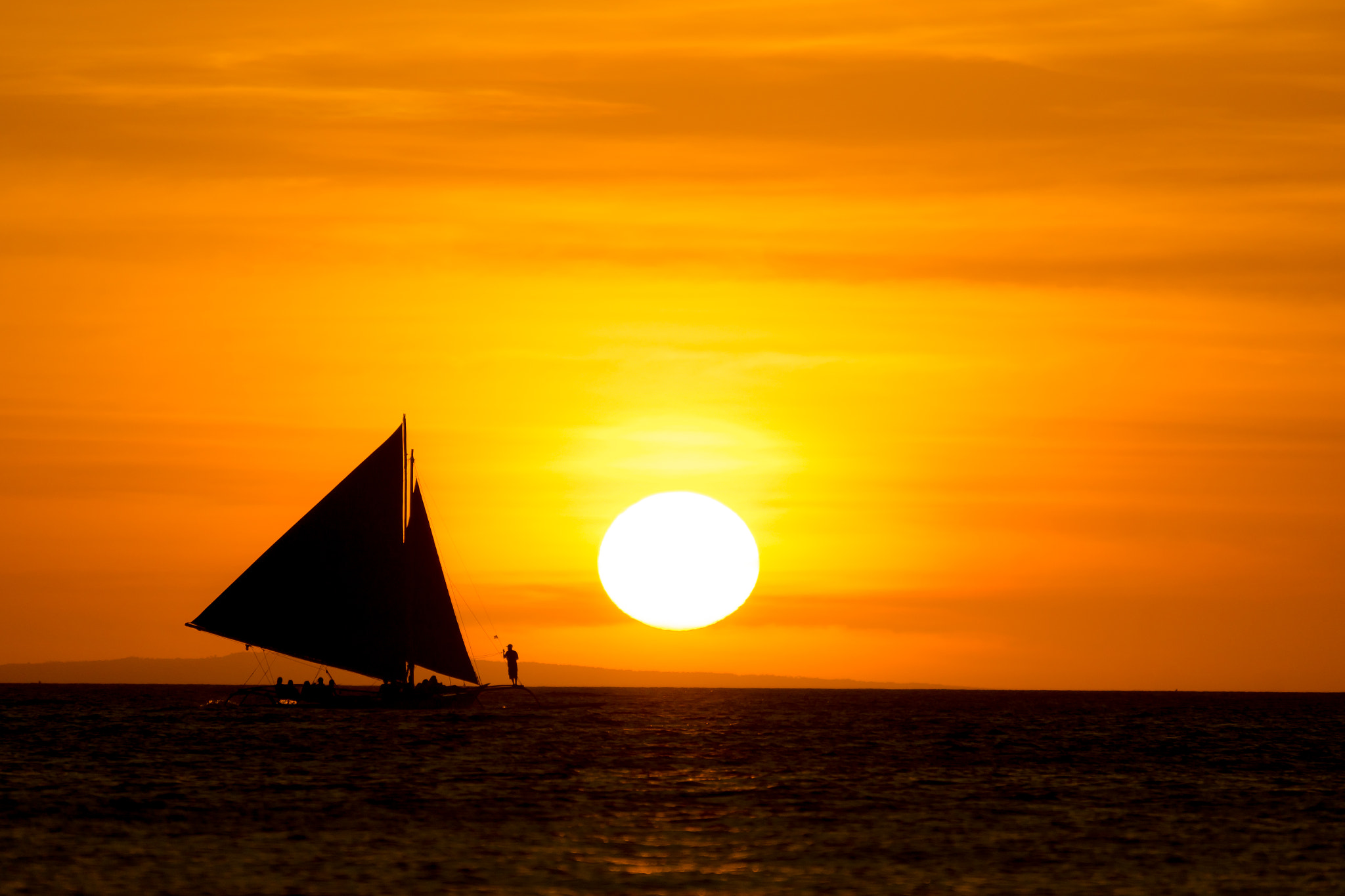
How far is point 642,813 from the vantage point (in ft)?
158

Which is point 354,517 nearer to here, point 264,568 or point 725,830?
point 264,568

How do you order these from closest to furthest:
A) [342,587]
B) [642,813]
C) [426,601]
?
1. [642,813]
2. [342,587]
3. [426,601]

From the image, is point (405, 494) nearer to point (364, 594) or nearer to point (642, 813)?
point (364, 594)

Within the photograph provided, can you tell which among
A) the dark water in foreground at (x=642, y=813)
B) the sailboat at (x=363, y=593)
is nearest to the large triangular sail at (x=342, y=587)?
the sailboat at (x=363, y=593)

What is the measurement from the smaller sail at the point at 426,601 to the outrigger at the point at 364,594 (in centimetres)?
5

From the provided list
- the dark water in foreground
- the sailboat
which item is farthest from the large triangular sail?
the dark water in foreground

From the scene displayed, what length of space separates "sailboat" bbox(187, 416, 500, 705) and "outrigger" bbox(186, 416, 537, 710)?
0.14 ft

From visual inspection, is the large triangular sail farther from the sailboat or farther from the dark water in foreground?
the dark water in foreground

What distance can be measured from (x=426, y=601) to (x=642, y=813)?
1540 inches

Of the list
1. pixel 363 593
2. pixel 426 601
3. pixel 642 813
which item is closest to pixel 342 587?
pixel 363 593

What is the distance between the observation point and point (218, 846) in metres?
39.4

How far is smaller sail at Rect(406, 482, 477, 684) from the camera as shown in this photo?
279 ft

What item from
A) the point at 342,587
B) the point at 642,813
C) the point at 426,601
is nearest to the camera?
the point at 642,813

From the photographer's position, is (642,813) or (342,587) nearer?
(642,813)
